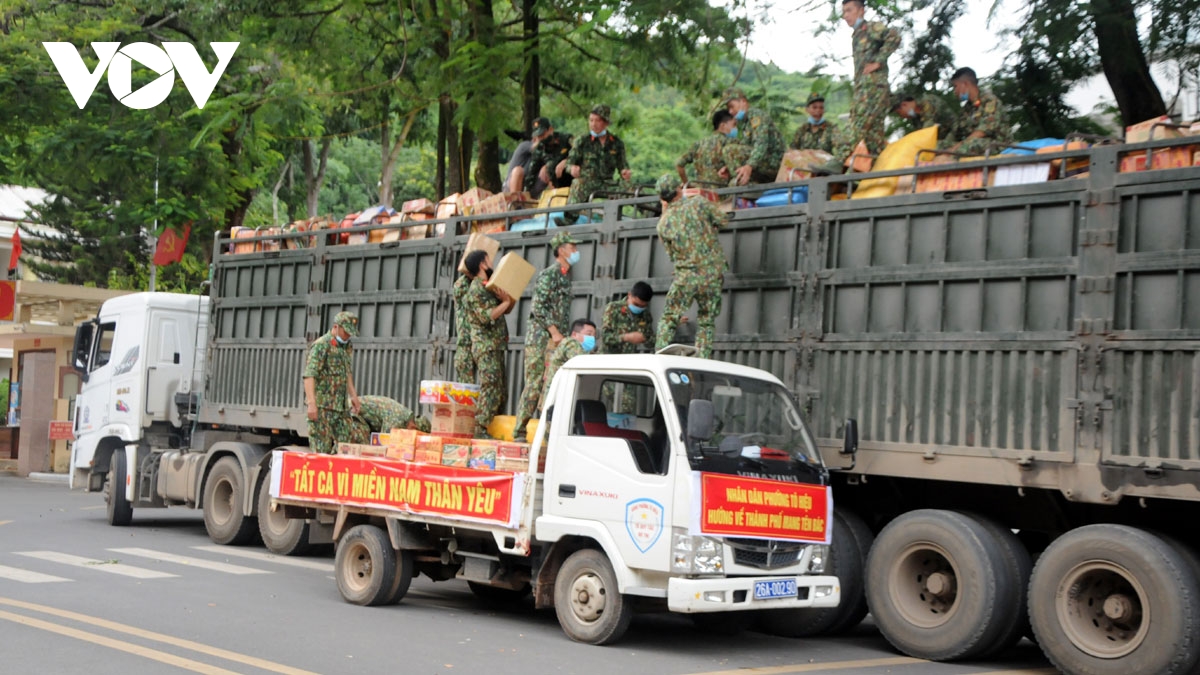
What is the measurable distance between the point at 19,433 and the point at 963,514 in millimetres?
25120

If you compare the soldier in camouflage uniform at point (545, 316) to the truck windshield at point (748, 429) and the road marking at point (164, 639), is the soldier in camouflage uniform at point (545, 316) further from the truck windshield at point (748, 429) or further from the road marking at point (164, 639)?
the road marking at point (164, 639)

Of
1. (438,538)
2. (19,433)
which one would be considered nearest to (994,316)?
(438,538)

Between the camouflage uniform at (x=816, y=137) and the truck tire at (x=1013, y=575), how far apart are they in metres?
3.92

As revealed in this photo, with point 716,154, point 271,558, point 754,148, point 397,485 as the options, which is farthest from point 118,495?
point 754,148

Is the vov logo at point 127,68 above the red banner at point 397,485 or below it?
above

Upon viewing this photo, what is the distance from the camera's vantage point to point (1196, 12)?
11.6m

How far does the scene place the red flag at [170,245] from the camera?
24.6 meters

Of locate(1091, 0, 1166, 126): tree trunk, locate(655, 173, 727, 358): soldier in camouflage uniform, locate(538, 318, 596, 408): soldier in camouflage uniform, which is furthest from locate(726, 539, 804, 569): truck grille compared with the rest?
locate(1091, 0, 1166, 126): tree trunk

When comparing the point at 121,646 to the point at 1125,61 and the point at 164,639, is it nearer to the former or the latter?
the point at 164,639

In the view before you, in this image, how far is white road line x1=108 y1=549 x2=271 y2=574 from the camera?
40.0 feet

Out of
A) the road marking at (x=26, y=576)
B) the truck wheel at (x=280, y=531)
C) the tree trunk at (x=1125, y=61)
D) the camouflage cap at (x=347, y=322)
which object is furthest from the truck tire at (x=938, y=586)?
the truck wheel at (x=280, y=531)

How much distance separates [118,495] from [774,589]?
10.4 m

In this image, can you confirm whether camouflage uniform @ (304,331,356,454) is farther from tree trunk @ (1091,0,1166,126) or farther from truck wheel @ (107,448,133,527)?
tree trunk @ (1091,0,1166,126)

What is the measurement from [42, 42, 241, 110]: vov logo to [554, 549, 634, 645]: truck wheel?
1599cm
